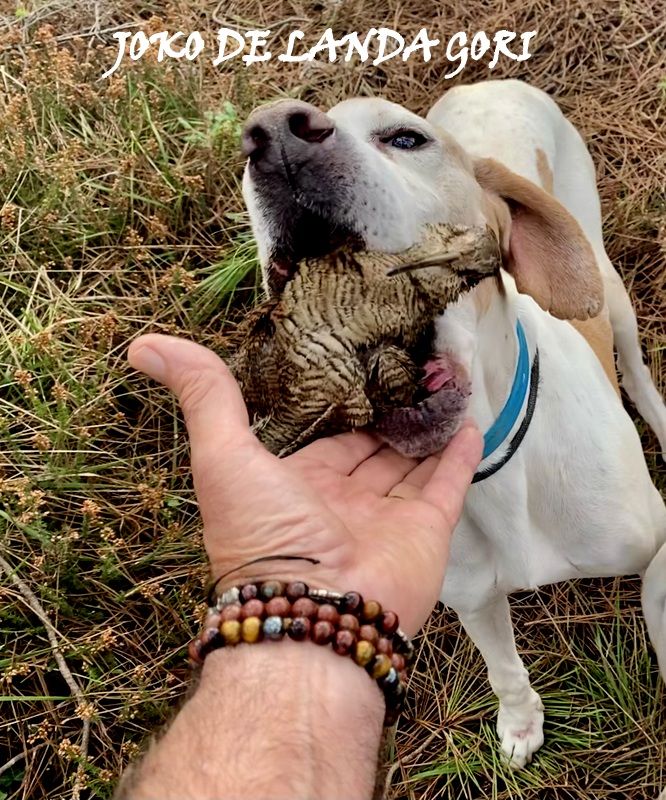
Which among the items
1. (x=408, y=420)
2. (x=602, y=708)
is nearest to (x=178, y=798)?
(x=408, y=420)

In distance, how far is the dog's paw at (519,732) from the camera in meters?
2.82

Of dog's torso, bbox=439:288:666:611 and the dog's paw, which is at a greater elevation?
dog's torso, bbox=439:288:666:611

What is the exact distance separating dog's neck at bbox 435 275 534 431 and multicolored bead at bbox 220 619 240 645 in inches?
27.7

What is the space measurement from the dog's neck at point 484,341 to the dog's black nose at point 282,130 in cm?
45

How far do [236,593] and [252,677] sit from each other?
15 cm

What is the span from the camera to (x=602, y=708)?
2.94 meters

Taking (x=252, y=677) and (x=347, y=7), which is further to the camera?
(x=347, y=7)

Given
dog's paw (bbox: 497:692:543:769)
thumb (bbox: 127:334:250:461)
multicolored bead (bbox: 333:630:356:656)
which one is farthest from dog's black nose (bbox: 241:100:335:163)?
dog's paw (bbox: 497:692:543:769)

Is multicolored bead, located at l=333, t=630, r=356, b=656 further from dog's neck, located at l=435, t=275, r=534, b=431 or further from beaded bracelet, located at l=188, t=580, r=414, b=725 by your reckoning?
dog's neck, located at l=435, t=275, r=534, b=431

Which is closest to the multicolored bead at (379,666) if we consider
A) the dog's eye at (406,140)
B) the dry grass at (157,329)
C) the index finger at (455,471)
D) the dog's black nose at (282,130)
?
the index finger at (455,471)

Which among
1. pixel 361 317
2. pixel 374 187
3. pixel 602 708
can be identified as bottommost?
pixel 602 708

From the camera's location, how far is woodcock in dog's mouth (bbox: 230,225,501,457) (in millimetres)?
1465

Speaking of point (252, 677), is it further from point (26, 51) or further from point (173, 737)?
point (26, 51)

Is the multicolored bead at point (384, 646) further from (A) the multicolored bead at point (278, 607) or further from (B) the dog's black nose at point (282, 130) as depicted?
(B) the dog's black nose at point (282, 130)
